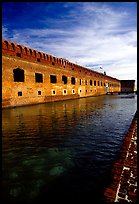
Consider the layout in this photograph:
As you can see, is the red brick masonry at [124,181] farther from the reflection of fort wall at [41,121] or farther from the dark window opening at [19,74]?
the dark window opening at [19,74]

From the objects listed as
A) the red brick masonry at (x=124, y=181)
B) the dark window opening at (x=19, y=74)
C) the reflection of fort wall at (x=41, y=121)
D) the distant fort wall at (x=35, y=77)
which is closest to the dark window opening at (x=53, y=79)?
the distant fort wall at (x=35, y=77)

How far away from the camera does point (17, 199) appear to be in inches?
105

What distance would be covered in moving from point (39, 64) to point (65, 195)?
59.5ft

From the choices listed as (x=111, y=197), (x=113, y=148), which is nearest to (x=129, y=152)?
(x=113, y=148)

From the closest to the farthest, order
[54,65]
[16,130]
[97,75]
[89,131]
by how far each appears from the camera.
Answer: [89,131]
[16,130]
[54,65]
[97,75]

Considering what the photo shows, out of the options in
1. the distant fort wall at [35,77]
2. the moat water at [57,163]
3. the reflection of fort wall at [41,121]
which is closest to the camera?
the moat water at [57,163]

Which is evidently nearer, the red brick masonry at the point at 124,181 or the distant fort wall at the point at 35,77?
the red brick masonry at the point at 124,181

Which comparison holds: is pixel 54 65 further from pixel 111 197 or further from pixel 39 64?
pixel 111 197

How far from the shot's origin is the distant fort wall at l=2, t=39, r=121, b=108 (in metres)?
15.6

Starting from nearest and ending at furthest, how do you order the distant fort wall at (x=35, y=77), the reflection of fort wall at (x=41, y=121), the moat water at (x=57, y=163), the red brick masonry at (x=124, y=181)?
the red brick masonry at (x=124, y=181) < the moat water at (x=57, y=163) < the reflection of fort wall at (x=41, y=121) < the distant fort wall at (x=35, y=77)

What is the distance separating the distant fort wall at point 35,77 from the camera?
15641mm

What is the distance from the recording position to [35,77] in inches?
758

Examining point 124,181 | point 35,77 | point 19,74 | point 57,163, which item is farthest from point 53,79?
point 124,181

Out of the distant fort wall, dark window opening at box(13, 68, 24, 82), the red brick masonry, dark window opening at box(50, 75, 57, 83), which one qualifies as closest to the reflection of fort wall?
the red brick masonry
